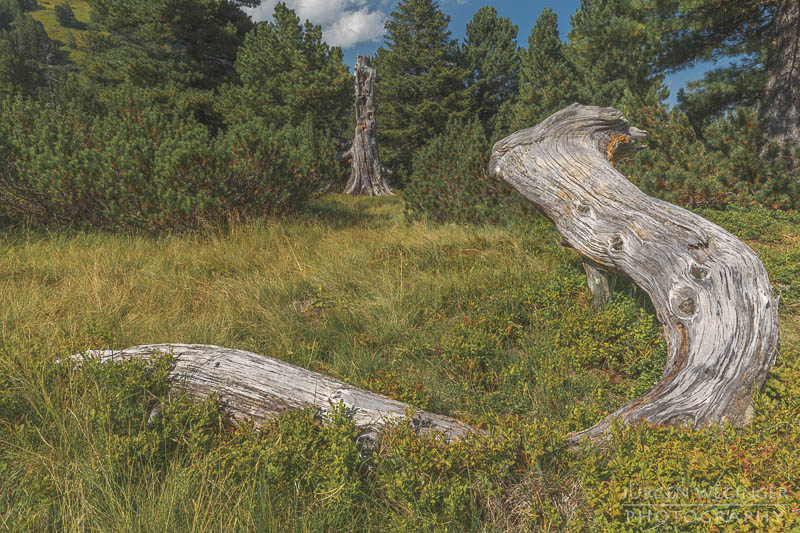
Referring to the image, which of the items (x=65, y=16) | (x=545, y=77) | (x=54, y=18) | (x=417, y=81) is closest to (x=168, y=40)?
(x=417, y=81)

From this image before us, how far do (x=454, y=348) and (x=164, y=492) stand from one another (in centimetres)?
194

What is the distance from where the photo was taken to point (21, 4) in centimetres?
10406

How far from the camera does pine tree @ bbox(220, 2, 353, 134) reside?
14.2 m

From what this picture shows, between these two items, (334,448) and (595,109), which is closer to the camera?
(334,448)

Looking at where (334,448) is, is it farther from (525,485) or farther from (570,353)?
(570,353)

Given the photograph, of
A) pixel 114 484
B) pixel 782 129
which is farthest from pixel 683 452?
pixel 782 129

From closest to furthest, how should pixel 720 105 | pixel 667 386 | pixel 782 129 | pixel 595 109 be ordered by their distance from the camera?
pixel 667 386 < pixel 595 109 < pixel 782 129 < pixel 720 105

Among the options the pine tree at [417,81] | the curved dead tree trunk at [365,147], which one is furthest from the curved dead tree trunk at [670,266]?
the pine tree at [417,81]

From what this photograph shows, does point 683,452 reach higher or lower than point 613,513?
higher

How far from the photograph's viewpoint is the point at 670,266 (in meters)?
2.46

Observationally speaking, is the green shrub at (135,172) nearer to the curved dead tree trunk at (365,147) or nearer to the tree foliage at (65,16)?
the curved dead tree trunk at (365,147)

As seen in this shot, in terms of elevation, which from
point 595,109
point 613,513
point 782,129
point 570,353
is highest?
point 782,129

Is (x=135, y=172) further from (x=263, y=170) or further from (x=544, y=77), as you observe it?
(x=544, y=77)

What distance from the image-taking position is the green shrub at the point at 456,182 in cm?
677
